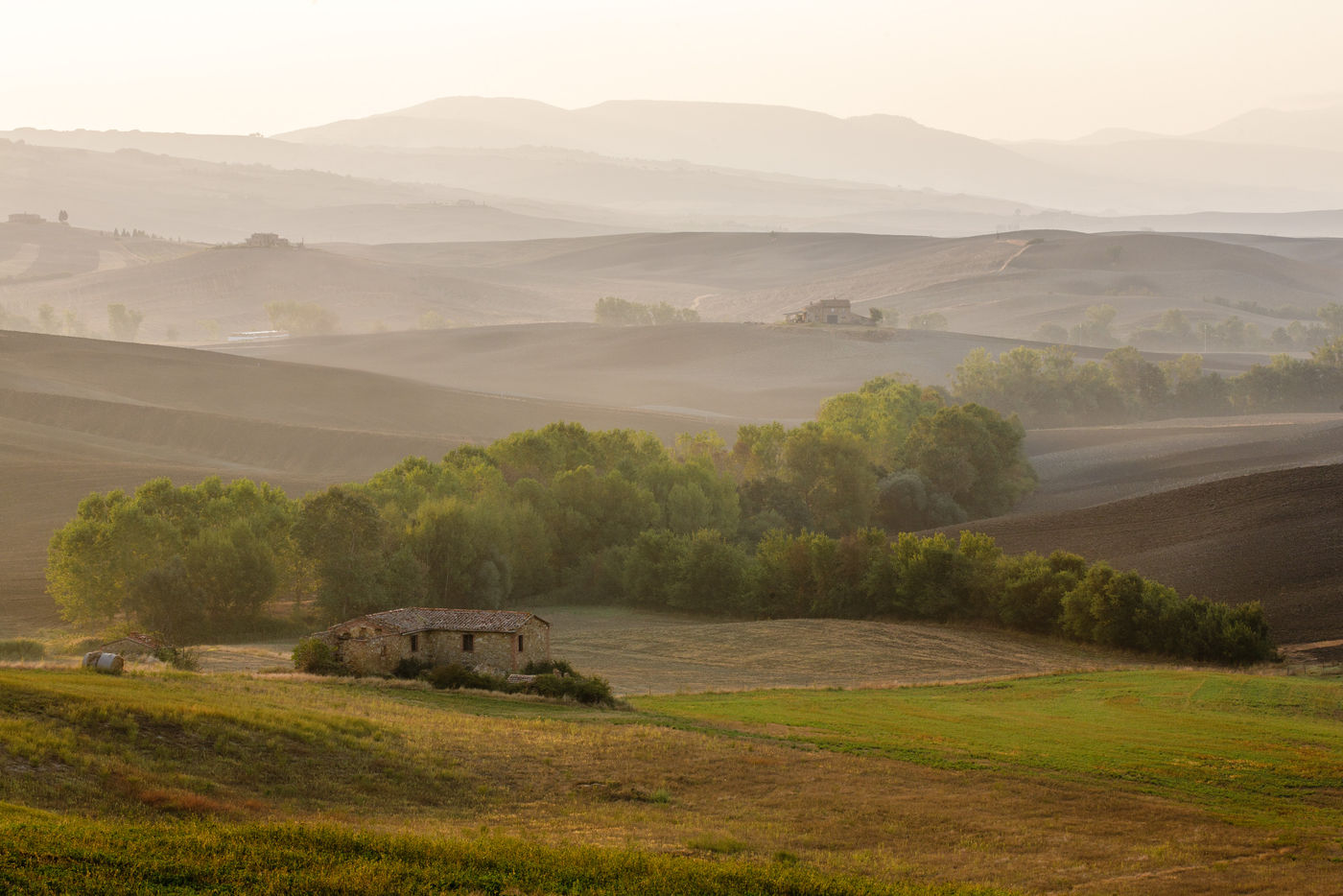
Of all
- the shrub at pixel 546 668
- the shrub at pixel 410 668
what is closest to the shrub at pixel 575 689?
the shrub at pixel 546 668

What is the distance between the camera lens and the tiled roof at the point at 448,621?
42812 mm

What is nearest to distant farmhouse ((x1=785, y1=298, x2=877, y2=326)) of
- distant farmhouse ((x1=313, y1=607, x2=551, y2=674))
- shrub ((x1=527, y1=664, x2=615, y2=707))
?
distant farmhouse ((x1=313, y1=607, x2=551, y2=674))

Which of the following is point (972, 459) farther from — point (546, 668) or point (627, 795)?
point (627, 795)

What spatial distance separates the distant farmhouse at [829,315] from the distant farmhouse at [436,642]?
138088 mm

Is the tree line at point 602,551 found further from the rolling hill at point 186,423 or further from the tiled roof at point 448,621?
the tiled roof at point 448,621

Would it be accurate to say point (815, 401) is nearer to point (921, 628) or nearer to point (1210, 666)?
point (921, 628)

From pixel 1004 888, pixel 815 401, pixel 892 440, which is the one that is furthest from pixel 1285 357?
pixel 1004 888

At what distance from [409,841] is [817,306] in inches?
6597

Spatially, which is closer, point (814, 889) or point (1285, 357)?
point (814, 889)

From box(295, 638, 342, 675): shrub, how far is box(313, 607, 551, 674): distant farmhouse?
0.58 m

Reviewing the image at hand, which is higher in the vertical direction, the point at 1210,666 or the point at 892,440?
the point at 892,440

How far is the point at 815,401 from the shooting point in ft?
458

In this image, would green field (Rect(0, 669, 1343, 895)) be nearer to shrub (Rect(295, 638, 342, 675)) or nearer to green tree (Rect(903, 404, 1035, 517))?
shrub (Rect(295, 638, 342, 675))

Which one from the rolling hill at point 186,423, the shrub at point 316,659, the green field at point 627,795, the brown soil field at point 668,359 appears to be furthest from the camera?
the brown soil field at point 668,359
